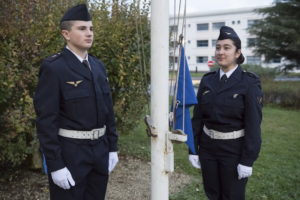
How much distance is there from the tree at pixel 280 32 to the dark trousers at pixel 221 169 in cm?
1184

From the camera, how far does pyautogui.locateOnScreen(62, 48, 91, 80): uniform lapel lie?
2.43 m

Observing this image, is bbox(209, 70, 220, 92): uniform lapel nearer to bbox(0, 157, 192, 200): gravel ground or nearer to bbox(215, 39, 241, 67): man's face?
bbox(215, 39, 241, 67): man's face

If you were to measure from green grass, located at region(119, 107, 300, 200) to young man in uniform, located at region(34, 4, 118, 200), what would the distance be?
200cm

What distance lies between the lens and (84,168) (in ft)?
8.02

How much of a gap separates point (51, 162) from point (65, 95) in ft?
1.44

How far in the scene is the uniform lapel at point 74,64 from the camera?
243cm

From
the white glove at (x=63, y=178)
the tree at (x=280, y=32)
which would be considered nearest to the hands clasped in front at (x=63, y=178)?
the white glove at (x=63, y=178)

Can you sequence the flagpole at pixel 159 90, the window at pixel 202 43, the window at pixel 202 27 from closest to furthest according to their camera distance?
the flagpole at pixel 159 90, the window at pixel 202 27, the window at pixel 202 43

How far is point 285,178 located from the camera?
4965 mm

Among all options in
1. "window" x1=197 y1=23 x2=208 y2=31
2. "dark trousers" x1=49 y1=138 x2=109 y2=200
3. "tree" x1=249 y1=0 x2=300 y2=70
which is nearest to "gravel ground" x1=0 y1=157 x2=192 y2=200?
"dark trousers" x1=49 y1=138 x2=109 y2=200

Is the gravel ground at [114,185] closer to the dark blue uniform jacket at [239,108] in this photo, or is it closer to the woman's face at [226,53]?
the dark blue uniform jacket at [239,108]

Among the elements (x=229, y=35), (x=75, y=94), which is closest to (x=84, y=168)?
(x=75, y=94)

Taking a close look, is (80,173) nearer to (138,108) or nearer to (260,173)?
(138,108)

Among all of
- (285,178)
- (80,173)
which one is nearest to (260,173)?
(285,178)
